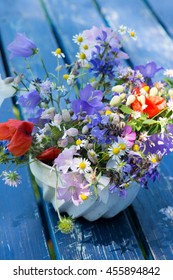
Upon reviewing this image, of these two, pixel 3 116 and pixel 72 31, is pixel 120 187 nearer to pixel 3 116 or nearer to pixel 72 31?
pixel 3 116

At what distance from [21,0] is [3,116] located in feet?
2.45

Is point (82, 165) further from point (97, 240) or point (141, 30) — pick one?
point (141, 30)

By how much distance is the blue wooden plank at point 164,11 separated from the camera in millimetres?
1880

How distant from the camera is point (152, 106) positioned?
1000 mm

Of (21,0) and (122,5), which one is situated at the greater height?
(21,0)

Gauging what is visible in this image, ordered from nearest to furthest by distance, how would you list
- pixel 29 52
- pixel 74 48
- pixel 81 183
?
pixel 81 183, pixel 29 52, pixel 74 48

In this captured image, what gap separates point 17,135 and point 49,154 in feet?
0.25

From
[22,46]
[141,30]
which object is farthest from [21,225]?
[141,30]

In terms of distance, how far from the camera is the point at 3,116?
1437 millimetres

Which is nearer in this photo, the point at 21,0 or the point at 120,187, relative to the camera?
the point at 120,187

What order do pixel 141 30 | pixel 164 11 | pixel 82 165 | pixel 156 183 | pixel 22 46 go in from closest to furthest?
pixel 82 165 → pixel 22 46 → pixel 156 183 → pixel 141 30 → pixel 164 11

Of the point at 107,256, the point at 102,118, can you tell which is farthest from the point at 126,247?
the point at 102,118

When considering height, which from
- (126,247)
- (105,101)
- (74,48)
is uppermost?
(105,101)

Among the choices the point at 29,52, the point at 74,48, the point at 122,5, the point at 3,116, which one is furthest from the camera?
the point at 122,5
